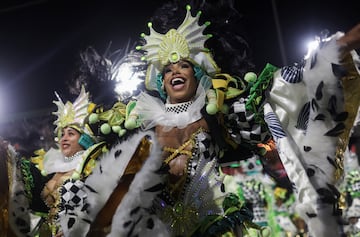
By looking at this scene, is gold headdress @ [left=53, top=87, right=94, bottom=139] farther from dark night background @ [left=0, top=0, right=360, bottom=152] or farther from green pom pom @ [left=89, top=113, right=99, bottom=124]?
dark night background @ [left=0, top=0, right=360, bottom=152]

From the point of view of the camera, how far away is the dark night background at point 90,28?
6.48 meters

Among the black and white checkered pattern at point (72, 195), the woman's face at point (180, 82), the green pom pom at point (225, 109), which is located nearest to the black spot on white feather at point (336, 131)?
the green pom pom at point (225, 109)

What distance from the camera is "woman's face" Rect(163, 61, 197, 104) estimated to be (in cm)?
289

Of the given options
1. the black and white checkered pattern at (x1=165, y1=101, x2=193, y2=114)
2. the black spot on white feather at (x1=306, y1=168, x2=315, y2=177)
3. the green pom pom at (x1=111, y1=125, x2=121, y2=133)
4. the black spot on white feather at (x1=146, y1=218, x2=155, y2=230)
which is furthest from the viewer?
the green pom pom at (x1=111, y1=125, x2=121, y2=133)

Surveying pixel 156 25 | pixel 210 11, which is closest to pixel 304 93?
pixel 210 11

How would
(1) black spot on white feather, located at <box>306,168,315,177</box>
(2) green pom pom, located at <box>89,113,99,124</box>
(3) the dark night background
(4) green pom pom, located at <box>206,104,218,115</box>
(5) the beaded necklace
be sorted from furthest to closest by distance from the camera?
(3) the dark night background, (5) the beaded necklace, (2) green pom pom, located at <box>89,113,99,124</box>, (4) green pom pom, located at <box>206,104,218,115</box>, (1) black spot on white feather, located at <box>306,168,315,177</box>

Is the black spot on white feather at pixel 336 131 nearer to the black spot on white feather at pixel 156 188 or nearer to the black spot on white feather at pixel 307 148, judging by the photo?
the black spot on white feather at pixel 307 148

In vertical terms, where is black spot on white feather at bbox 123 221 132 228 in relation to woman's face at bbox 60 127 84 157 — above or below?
above

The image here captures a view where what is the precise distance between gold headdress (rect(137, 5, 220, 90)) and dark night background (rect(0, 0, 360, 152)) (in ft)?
10.4

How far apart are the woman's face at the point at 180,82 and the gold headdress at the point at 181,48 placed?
0.04 m

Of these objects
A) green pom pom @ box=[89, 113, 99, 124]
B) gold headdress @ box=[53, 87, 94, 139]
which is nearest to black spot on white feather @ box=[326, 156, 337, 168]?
green pom pom @ box=[89, 113, 99, 124]

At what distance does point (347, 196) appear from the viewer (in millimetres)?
6426

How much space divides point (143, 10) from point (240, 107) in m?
4.09

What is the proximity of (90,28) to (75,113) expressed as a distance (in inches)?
118
